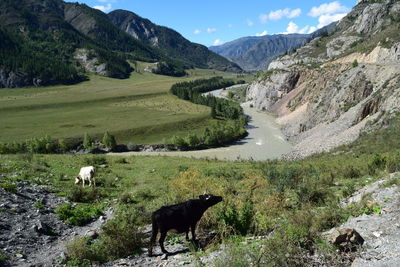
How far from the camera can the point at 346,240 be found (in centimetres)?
1012

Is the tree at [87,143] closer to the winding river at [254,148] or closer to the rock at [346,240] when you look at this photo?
the winding river at [254,148]

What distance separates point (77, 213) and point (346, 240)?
47.0ft

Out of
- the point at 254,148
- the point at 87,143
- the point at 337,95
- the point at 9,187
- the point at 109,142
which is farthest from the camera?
the point at 87,143

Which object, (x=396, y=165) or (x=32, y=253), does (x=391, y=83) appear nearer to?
(x=396, y=165)

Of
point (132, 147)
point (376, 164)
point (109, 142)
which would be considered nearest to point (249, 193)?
point (376, 164)

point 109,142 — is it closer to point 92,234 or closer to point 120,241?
point 92,234

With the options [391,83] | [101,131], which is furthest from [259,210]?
[101,131]

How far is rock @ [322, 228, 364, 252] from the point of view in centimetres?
1001

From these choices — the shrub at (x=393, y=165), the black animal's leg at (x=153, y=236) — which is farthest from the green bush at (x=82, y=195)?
the shrub at (x=393, y=165)

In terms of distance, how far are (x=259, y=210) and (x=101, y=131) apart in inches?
3651

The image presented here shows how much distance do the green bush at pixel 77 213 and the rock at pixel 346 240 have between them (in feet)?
43.1

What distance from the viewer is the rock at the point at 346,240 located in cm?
1001

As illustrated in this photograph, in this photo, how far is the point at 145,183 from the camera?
91.2 ft

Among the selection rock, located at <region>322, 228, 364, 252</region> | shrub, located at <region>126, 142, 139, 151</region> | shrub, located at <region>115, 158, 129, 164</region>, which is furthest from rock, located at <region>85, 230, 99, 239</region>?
shrub, located at <region>126, 142, 139, 151</region>
